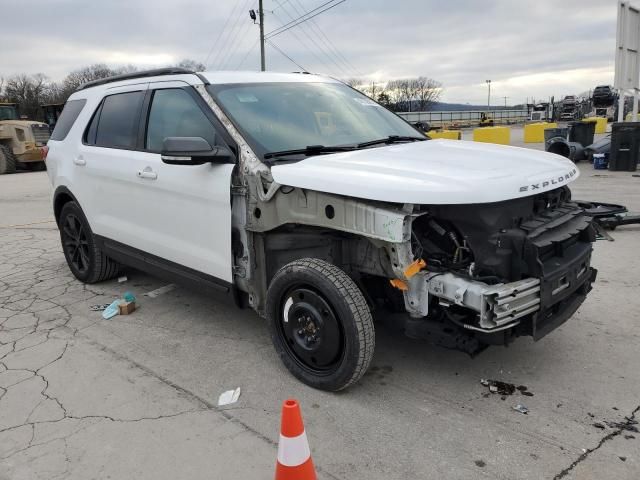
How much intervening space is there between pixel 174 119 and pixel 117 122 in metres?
0.95

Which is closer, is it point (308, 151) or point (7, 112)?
point (308, 151)

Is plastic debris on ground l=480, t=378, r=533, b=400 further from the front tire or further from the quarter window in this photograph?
the quarter window

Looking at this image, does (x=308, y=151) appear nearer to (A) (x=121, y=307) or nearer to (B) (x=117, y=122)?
(B) (x=117, y=122)

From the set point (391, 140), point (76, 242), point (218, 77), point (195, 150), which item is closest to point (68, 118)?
point (76, 242)

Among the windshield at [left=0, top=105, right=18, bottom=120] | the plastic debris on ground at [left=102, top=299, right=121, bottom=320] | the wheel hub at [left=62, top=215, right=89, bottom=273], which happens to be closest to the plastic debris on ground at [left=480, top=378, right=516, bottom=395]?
the plastic debris on ground at [left=102, top=299, right=121, bottom=320]

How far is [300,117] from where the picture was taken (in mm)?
3814

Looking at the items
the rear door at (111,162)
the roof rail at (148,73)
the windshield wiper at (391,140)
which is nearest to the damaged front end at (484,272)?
the windshield wiper at (391,140)

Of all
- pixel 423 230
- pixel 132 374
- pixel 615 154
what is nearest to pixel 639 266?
pixel 423 230

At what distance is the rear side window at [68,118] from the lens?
529 centimetres

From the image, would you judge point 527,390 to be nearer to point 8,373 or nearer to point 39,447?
point 39,447

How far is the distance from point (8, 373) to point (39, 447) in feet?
3.63

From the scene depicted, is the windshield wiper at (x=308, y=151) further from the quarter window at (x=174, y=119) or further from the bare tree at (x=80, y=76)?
the bare tree at (x=80, y=76)

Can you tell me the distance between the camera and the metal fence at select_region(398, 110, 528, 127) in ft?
163

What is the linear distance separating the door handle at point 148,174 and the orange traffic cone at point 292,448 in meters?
2.46
